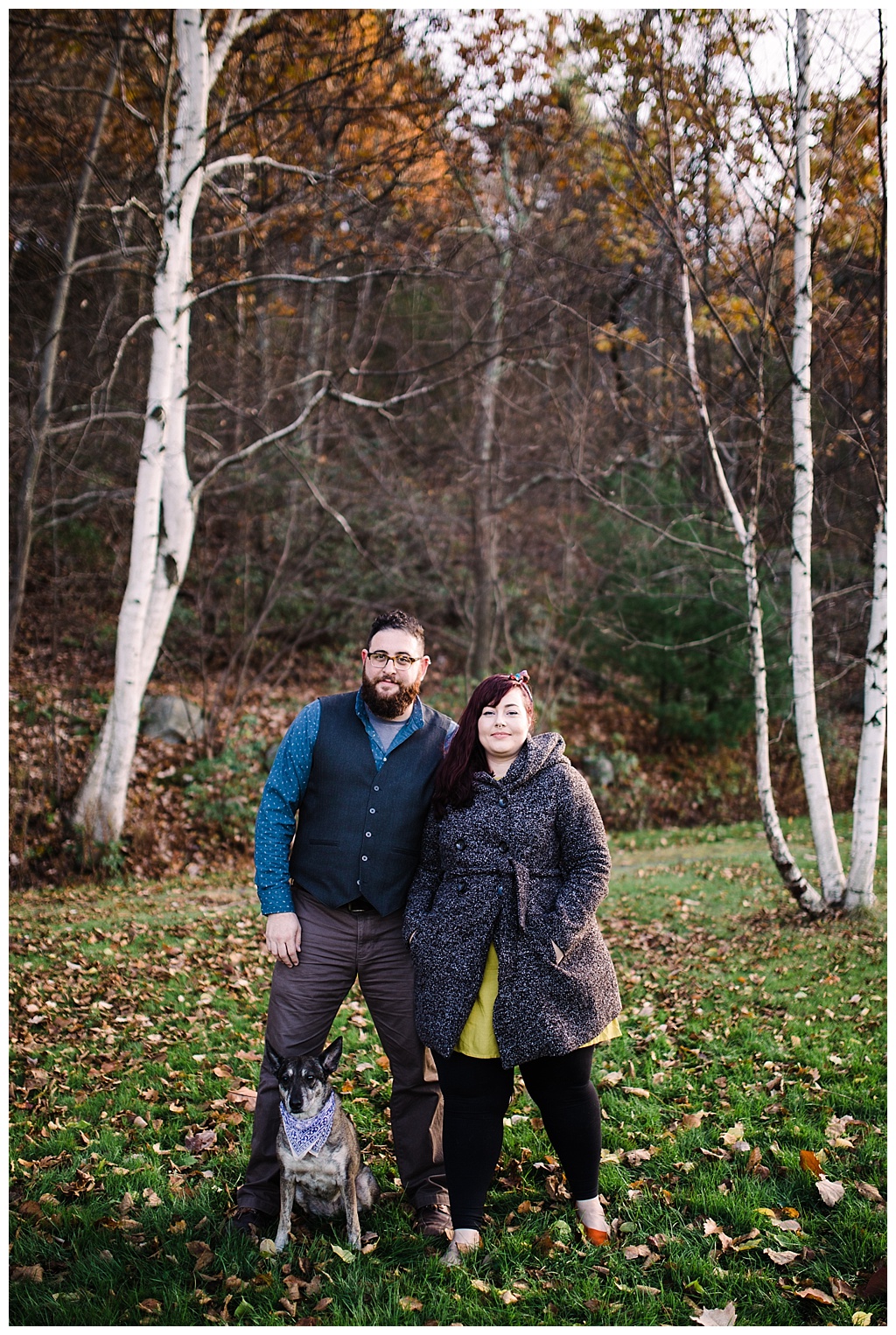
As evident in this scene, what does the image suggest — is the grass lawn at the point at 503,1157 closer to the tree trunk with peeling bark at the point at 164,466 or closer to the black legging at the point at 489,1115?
the black legging at the point at 489,1115

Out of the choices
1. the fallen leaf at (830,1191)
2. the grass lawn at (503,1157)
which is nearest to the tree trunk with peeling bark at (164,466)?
the grass lawn at (503,1157)

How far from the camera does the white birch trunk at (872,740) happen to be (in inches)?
261

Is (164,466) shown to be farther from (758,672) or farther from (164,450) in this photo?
(758,672)

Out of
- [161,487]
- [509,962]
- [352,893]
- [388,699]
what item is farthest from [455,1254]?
[161,487]

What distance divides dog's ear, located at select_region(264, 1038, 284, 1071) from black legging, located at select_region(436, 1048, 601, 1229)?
1.91ft

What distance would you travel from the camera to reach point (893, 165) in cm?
618

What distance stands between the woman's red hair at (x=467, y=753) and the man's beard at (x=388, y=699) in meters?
0.23

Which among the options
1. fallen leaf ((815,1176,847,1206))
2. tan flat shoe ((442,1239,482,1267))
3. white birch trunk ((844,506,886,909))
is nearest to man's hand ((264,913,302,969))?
tan flat shoe ((442,1239,482,1267))

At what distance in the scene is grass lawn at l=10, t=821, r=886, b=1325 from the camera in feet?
9.68

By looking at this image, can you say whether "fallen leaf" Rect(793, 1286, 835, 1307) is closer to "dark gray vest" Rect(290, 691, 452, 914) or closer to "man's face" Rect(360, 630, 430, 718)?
"dark gray vest" Rect(290, 691, 452, 914)

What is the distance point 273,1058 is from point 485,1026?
83 centimetres

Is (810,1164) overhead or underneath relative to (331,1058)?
underneath

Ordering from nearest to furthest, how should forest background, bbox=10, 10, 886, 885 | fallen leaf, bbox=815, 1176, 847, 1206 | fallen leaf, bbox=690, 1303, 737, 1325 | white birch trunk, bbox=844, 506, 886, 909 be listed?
fallen leaf, bbox=690, 1303, 737, 1325, fallen leaf, bbox=815, 1176, 847, 1206, white birch trunk, bbox=844, 506, 886, 909, forest background, bbox=10, 10, 886, 885

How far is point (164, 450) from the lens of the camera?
9094mm
